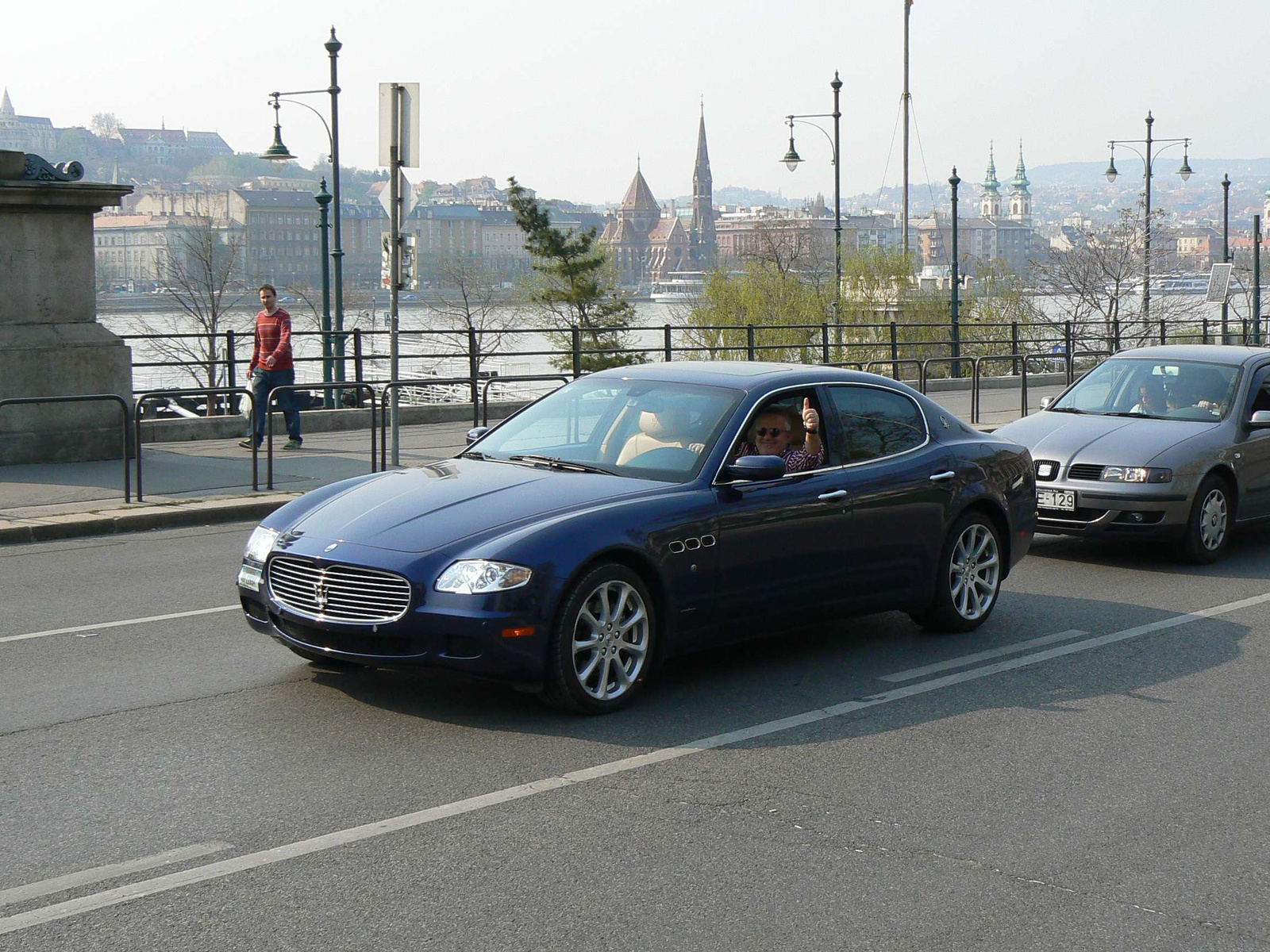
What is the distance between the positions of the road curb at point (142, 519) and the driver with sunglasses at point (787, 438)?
666cm

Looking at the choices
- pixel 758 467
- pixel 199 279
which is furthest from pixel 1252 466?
pixel 199 279

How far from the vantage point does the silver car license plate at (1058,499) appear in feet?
35.8

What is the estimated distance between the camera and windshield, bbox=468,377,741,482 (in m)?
7.28

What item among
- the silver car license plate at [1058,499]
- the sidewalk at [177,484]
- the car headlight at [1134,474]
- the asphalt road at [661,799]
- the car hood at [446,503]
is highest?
the car hood at [446,503]

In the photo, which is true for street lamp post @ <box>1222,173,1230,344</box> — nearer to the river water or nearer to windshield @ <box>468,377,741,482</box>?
the river water

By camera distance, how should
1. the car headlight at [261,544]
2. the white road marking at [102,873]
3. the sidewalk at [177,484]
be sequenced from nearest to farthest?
1. the white road marking at [102,873]
2. the car headlight at [261,544]
3. the sidewalk at [177,484]

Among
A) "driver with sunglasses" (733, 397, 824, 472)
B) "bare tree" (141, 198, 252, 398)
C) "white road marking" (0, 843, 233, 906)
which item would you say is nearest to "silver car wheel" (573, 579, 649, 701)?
"driver with sunglasses" (733, 397, 824, 472)

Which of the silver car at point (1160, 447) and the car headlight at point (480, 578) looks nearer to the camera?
the car headlight at point (480, 578)

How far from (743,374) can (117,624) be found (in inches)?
149

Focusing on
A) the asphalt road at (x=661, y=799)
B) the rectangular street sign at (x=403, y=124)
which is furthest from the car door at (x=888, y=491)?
the rectangular street sign at (x=403, y=124)

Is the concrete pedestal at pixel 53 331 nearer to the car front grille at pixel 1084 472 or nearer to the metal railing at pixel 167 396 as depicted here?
the metal railing at pixel 167 396

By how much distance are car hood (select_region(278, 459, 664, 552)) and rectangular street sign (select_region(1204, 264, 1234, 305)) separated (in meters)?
33.9

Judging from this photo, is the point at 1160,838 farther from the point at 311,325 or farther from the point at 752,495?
the point at 311,325

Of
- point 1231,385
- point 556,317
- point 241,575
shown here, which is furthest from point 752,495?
point 556,317
